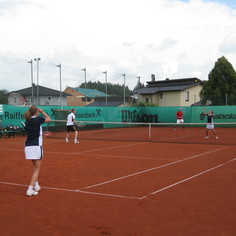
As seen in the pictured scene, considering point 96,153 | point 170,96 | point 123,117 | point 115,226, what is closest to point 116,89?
point 170,96

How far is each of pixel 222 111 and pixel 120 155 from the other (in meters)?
19.5

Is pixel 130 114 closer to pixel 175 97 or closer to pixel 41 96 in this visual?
pixel 175 97

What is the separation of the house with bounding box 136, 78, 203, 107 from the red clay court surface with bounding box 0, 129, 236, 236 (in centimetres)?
3512

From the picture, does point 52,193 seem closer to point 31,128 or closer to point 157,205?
point 31,128

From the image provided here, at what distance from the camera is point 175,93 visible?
4591 cm

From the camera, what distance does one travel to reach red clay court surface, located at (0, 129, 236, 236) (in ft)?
15.7

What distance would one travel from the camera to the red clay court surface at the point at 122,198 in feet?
15.7

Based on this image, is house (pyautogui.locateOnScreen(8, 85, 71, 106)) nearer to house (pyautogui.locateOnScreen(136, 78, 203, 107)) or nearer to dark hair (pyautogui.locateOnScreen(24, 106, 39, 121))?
house (pyautogui.locateOnScreen(136, 78, 203, 107))

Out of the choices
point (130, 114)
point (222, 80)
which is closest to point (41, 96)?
point (130, 114)

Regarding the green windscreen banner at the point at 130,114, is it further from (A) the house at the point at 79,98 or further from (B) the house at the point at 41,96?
(A) the house at the point at 79,98

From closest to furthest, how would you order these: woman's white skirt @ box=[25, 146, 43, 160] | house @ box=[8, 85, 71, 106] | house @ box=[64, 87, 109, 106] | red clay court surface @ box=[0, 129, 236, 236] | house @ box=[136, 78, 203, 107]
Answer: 1. red clay court surface @ box=[0, 129, 236, 236]
2. woman's white skirt @ box=[25, 146, 43, 160]
3. house @ box=[136, 78, 203, 107]
4. house @ box=[8, 85, 71, 106]
5. house @ box=[64, 87, 109, 106]

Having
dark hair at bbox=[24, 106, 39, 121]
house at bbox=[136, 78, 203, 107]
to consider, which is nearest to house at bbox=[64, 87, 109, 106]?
house at bbox=[136, 78, 203, 107]

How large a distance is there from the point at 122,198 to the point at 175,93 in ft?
133

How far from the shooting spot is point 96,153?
12820 millimetres
